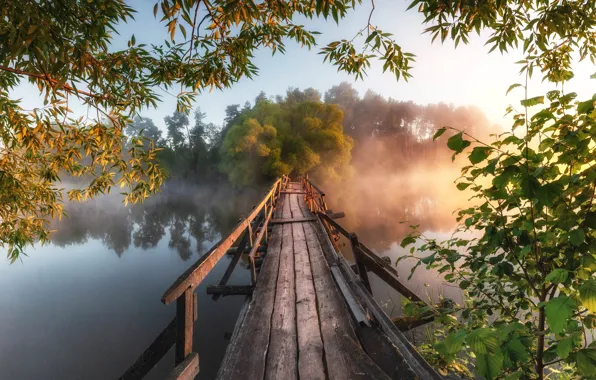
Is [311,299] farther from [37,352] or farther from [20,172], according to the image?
[37,352]

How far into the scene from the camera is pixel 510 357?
1.28 m

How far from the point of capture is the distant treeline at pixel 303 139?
100 feet

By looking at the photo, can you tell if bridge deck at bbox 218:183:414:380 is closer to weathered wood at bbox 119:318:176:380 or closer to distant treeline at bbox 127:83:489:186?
weathered wood at bbox 119:318:176:380

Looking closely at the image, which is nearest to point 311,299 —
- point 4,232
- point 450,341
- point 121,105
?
point 450,341

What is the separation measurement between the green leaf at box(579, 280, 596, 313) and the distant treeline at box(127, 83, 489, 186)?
27607 millimetres

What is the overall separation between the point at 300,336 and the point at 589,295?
2468 mm

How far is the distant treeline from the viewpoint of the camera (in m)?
30.6

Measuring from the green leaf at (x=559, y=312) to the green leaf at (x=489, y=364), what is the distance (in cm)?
31

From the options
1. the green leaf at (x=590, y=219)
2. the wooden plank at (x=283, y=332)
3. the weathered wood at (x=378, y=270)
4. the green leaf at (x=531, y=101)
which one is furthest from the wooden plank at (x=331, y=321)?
the green leaf at (x=531, y=101)

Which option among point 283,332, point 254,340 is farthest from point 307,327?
point 254,340

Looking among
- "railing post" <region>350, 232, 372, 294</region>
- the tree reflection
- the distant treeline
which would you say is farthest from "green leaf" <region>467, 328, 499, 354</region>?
the distant treeline

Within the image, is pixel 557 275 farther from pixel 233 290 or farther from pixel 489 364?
pixel 233 290

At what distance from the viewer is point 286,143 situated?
104 feet

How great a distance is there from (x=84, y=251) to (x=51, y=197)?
43.8 ft
